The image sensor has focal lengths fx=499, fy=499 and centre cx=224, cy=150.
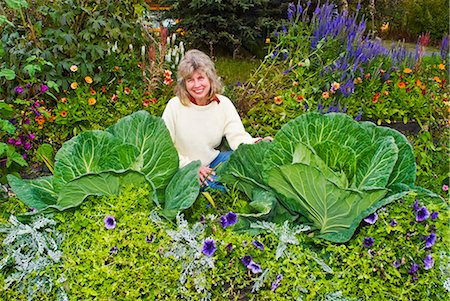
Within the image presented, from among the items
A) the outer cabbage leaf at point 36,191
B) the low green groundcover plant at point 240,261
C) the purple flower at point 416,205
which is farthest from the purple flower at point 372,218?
the outer cabbage leaf at point 36,191

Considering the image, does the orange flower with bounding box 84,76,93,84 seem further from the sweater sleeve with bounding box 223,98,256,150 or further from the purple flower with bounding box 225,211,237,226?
the purple flower with bounding box 225,211,237,226

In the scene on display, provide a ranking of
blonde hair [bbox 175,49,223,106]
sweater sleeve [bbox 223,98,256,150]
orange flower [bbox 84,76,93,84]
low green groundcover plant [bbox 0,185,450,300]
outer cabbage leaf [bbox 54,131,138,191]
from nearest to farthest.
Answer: low green groundcover plant [bbox 0,185,450,300] < outer cabbage leaf [bbox 54,131,138,191] < blonde hair [bbox 175,49,223,106] < sweater sleeve [bbox 223,98,256,150] < orange flower [bbox 84,76,93,84]

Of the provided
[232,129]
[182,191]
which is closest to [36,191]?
[182,191]

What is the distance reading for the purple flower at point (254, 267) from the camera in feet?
6.24

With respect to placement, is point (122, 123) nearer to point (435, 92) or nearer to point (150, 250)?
point (150, 250)

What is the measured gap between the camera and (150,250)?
75.1 inches

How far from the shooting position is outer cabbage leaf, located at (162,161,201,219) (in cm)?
208

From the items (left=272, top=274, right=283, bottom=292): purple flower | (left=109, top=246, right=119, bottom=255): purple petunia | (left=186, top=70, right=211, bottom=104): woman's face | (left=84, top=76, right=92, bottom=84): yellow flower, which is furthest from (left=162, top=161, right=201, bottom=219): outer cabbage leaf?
(left=84, top=76, right=92, bottom=84): yellow flower

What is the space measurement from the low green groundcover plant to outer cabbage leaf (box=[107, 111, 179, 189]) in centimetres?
25

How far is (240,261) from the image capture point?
1.97 m

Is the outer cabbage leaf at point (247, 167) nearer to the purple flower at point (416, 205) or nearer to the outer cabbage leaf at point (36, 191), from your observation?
the purple flower at point (416, 205)

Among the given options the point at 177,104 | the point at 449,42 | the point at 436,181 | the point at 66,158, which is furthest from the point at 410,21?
the point at 66,158

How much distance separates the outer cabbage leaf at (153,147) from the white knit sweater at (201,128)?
0.43 metres

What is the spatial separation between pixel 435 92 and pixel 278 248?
3229mm
